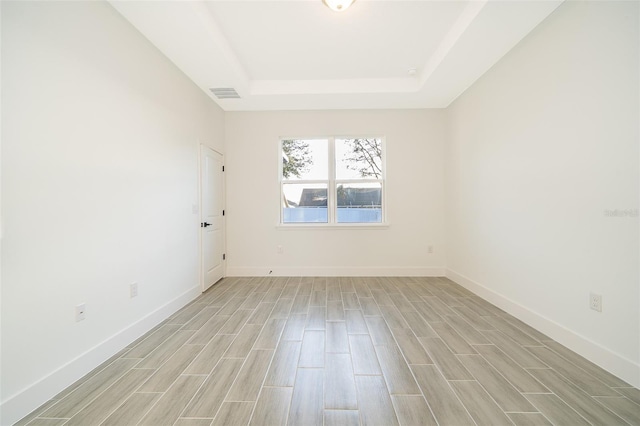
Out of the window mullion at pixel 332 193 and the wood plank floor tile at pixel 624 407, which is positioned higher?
the window mullion at pixel 332 193

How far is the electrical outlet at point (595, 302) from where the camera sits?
1800mm

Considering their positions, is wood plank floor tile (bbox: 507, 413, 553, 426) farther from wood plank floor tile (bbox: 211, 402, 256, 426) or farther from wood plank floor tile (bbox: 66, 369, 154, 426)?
wood plank floor tile (bbox: 66, 369, 154, 426)

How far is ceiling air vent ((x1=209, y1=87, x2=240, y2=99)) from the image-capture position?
11.2 feet

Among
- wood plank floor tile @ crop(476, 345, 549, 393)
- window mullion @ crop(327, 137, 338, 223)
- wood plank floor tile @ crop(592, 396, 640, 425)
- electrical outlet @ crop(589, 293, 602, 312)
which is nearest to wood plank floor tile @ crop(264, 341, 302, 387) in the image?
wood plank floor tile @ crop(476, 345, 549, 393)

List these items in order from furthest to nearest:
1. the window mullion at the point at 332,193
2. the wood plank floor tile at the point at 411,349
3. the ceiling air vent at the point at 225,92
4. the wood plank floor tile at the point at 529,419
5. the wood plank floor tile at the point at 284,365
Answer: the window mullion at the point at 332,193, the ceiling air vent at the point at 225,92, the wood plank floor tile at the point at 411,349, the wood plank floor tile at the point at 284,365, the wood plank floor tile at the point at 529,419

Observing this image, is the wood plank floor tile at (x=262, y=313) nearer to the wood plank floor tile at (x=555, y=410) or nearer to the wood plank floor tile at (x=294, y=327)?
the wood plank floor tile at (x=294, y=327)

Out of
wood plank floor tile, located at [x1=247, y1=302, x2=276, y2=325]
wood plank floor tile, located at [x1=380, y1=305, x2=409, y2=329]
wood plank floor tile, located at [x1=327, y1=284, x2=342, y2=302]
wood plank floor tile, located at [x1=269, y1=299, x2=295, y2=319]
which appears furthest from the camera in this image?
wood plank floor tile, located at [x1=327, y1=284, x2=342, y2=302]

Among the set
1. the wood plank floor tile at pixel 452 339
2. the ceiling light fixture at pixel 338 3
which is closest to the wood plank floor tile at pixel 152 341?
the wood plank floor tile at pixel 452 339

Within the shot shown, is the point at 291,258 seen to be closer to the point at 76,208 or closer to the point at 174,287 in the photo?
the point at 174,287

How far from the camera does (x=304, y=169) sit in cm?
434

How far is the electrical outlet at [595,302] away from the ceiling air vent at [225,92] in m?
4.33

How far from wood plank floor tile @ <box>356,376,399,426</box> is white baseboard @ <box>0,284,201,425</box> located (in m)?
1.89

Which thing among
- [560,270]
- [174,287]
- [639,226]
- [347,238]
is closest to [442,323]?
[560,270]

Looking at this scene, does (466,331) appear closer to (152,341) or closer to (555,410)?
(555,410)
